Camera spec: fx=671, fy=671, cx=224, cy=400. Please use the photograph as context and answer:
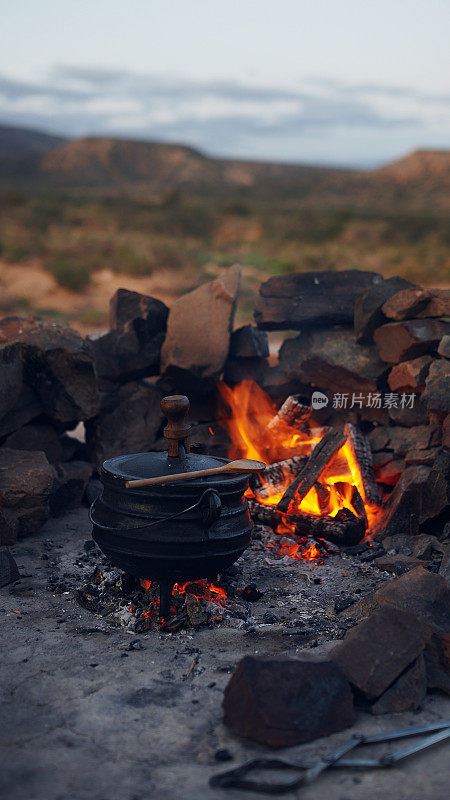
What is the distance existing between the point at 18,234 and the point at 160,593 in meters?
25.8

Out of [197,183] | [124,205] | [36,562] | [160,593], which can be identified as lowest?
[36,562]

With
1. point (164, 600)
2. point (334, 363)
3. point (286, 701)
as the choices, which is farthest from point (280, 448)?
point (286, 701)

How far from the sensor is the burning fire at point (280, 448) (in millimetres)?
5301

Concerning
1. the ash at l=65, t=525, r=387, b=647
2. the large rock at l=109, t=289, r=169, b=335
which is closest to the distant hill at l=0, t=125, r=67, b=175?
the large rock at l=109, t=289, r=169, b=335

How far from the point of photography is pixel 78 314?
59.1 feet

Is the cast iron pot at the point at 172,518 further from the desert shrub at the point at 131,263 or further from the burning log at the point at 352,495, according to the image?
the desert shrub at the point at 131,263

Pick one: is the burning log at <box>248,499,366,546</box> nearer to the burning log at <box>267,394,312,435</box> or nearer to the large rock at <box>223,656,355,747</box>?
the burning log at <box>267,394,312,435</box>

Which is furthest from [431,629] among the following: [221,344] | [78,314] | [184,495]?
[78,314]

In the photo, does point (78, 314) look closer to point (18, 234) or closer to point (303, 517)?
point (18, 234)

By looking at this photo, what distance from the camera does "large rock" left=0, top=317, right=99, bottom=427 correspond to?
225 inches

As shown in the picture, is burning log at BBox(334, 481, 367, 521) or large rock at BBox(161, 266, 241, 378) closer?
burning log at BBox(334, 481, 367, 521)

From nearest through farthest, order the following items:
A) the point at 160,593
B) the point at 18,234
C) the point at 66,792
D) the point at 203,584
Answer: the point at 66,792 < the point at 160,593 < the point at 203,584 < the point at 18,234

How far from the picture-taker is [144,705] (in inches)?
119

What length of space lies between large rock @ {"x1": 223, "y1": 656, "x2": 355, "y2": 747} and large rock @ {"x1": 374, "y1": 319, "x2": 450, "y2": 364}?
10.2 feet
